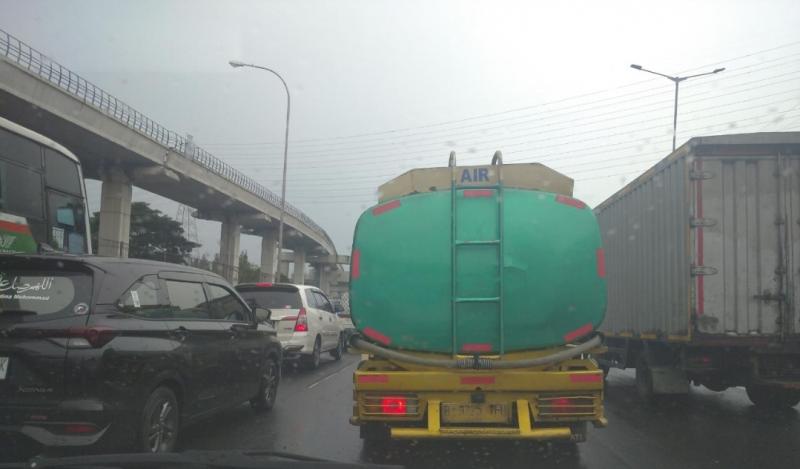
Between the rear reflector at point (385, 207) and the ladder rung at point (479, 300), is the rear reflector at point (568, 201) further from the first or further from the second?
the rear reflector at point (385, 207)

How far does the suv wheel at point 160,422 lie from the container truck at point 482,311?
1.57 m

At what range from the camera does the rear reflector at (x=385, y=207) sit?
5.14 meters

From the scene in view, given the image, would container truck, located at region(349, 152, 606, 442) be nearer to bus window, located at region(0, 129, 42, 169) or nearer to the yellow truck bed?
the yellow truck bed

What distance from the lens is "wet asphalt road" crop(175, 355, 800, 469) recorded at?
5453 mm

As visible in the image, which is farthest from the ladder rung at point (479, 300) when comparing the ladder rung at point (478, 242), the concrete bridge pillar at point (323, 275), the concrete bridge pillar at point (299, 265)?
the concrete bridge pillar at point (323, 275)

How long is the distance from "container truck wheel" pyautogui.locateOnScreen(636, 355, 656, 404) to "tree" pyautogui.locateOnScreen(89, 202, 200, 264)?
3873 cm

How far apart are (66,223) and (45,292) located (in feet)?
14.0

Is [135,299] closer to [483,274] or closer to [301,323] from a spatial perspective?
[483,274]

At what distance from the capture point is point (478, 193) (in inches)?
200

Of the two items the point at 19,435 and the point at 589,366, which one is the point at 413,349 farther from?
the point at 19,435

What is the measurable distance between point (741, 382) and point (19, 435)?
7.73 meters

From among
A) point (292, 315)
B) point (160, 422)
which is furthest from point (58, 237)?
point (292, 315)

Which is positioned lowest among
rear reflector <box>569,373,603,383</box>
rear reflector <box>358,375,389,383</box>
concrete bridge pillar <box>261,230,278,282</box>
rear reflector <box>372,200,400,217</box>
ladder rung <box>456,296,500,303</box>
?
rear reflector <box>358,375,389,383</box>

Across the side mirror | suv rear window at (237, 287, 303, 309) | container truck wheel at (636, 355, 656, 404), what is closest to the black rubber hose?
the side mirror
